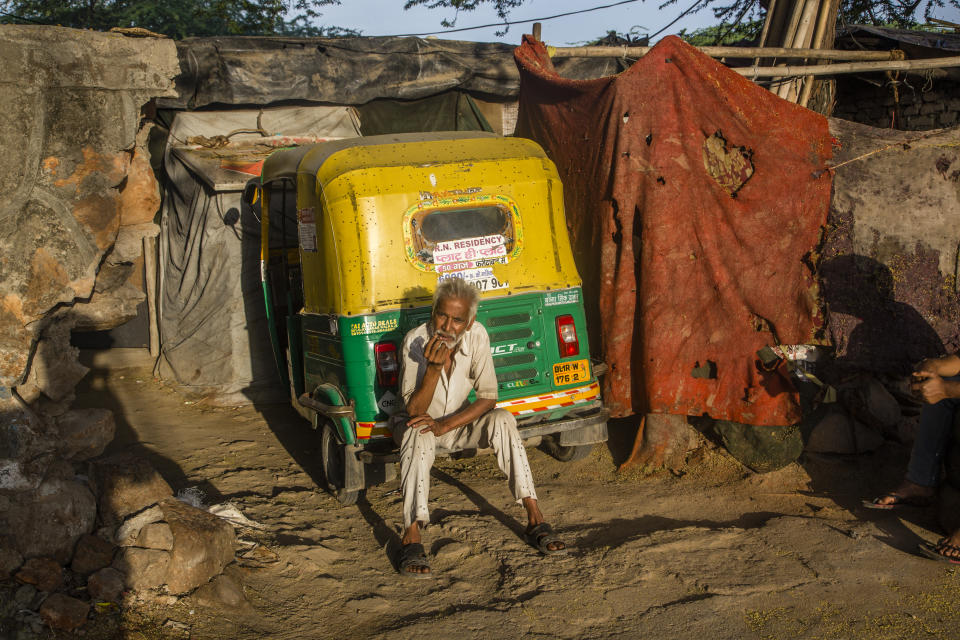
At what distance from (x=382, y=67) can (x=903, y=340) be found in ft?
20.2

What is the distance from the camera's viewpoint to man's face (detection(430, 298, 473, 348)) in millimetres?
4141

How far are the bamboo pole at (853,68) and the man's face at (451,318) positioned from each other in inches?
118

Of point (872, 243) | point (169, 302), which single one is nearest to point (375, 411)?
point (872, 243)

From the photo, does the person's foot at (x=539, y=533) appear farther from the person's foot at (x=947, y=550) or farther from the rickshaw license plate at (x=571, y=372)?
the person's foot at (x=947, y=550)

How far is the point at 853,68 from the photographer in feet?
18.5

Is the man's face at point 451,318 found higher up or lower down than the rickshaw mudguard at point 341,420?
A: higher up

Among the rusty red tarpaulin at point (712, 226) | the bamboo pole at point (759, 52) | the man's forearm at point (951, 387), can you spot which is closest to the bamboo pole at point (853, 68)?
the bamboo pole at point (759, 52)

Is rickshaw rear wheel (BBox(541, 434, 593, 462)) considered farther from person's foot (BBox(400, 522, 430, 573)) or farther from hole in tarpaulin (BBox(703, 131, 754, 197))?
hole in tarpaulin (BBox(703, 131, 754, 197))

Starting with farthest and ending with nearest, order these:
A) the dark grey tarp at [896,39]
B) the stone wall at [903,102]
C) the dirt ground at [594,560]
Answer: the stone wall at [903,102]
the dark grey tarp at [896,39]
the dirt ground at [594,560]

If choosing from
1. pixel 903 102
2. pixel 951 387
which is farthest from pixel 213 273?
pixel 903 102

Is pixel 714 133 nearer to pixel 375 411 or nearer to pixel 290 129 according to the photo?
pixel 375 411

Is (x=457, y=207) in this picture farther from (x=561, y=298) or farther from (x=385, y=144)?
(x=561, y=298)

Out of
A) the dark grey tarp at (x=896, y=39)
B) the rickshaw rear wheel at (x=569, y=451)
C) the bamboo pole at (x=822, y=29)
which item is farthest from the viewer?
the dark grey tarp at (x=896, y=39)

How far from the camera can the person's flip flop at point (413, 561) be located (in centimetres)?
389
